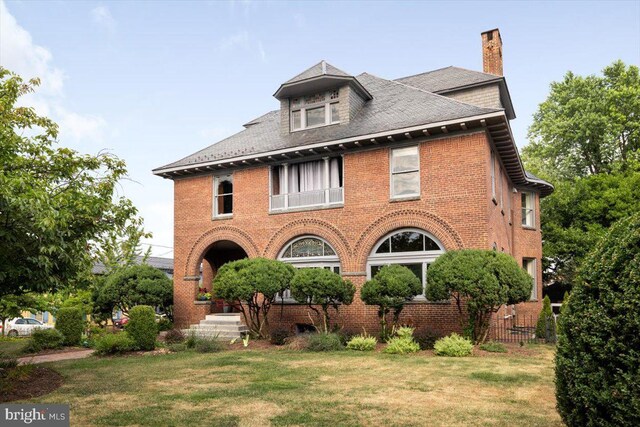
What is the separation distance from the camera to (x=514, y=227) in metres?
22.3

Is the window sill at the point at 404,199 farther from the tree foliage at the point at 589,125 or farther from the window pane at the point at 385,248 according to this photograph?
the tree foliage at the point at 589,125

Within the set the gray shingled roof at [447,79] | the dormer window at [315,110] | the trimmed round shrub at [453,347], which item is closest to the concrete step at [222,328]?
the trimmed round shrub at [453,347]

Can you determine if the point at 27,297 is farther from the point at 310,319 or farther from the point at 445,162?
the point at 445,162

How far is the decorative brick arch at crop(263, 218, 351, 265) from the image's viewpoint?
1723 cm

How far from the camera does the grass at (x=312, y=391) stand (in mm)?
6613

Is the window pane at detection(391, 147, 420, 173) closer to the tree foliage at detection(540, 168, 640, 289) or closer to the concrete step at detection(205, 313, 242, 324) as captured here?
the concrete step at detection(205, 313, 242, 324)

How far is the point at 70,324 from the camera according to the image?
1702 cm

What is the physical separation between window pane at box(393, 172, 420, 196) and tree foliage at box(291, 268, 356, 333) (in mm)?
3522

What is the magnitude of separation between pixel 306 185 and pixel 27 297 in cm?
1042

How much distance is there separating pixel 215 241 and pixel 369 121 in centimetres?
756

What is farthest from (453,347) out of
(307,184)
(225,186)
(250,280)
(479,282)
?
(225,186)

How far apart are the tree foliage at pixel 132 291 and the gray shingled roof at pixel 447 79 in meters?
13.6

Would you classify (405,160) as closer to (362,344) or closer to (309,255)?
(309,255)

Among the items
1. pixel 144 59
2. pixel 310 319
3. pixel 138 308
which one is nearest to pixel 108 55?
pixel 144 59
